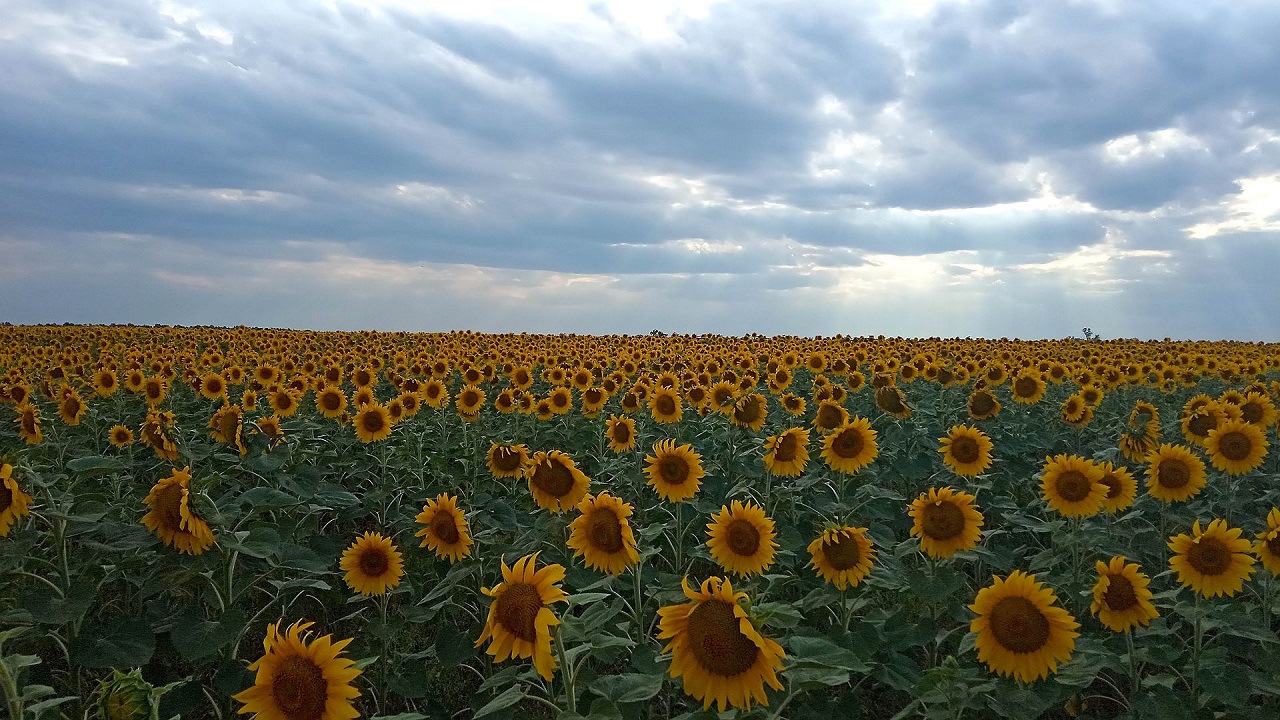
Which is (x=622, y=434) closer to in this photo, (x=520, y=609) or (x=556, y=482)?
(x=556, y=482)

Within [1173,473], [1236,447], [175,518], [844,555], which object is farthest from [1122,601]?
[175,518]

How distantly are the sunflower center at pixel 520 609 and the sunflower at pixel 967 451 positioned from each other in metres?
4.77

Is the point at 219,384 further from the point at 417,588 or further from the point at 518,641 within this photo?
the point at 518,641

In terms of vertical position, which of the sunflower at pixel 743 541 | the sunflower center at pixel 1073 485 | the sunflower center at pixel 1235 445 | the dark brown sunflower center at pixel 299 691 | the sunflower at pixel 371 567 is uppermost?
the sunflower center at pixel 1235 445

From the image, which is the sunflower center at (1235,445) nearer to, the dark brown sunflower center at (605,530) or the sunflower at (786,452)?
the sunflower at (786,452)

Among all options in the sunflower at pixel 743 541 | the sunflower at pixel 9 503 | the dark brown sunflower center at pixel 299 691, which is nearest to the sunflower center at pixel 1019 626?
the sunflower at pixel 743 541

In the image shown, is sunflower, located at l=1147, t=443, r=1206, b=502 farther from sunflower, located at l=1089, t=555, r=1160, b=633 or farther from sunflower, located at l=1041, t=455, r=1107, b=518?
sunflower, located at l=1089, t=555, r=1160, b=633

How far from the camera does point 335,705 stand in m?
2.81

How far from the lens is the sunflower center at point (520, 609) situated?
2.97 metres

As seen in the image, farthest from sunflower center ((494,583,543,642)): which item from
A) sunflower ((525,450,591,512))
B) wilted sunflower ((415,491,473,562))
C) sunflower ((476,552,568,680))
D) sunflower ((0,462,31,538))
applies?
sunflower ((0,462,31,538))

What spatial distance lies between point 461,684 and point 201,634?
1.86 meters

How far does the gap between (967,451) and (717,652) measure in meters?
4.73

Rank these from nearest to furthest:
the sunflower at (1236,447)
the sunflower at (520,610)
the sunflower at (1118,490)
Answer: the sunflower at (520,610) < the sunflower at (1118,490) < the sunflower at (1236,447)

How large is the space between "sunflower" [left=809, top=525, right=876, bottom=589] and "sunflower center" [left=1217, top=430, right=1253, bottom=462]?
4507 mm
